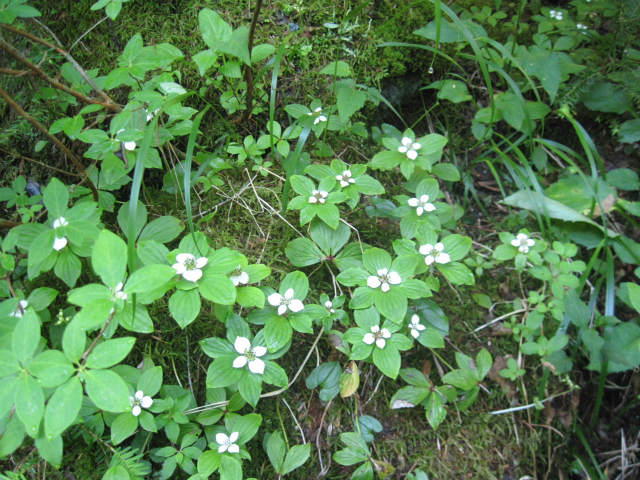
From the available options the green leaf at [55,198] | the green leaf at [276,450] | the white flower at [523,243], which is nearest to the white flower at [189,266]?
the green leaf at [55,198]

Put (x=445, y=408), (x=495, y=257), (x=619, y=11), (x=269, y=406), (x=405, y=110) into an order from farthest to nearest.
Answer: (x=405, y=110) < (x=619, y=11) < (x=495, y=257) < (x=445, y=408) < (x=269, y=406)

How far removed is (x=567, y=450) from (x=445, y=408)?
911 millimetres

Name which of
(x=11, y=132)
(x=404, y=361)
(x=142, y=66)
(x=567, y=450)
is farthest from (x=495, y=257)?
(x=11, y=132)

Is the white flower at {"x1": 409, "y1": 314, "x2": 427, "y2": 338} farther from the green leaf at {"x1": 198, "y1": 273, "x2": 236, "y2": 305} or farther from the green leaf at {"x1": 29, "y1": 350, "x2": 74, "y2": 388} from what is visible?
the green leaf at {"x1": 29, "y1": 350, "x2": 74, "y2": 388}

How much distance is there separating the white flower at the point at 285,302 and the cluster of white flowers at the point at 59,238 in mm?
921

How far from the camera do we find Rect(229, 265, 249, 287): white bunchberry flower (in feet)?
5.82

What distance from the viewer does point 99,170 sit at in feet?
7.34

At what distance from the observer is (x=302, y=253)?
207 centimetres

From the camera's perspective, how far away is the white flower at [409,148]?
2.30m

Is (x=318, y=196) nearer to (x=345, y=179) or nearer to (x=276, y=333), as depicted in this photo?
(x=345, y=179)

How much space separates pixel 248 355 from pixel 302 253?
57 centimetres

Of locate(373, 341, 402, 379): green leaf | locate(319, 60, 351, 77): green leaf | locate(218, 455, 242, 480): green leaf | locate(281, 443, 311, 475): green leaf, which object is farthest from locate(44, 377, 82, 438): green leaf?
locate(319, 60, 351, 77): green leaf

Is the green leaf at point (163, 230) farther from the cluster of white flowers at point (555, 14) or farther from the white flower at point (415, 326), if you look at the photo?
the cluster of white flowers at point (555, 14)

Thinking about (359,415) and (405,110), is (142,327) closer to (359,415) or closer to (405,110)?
(359,415)
